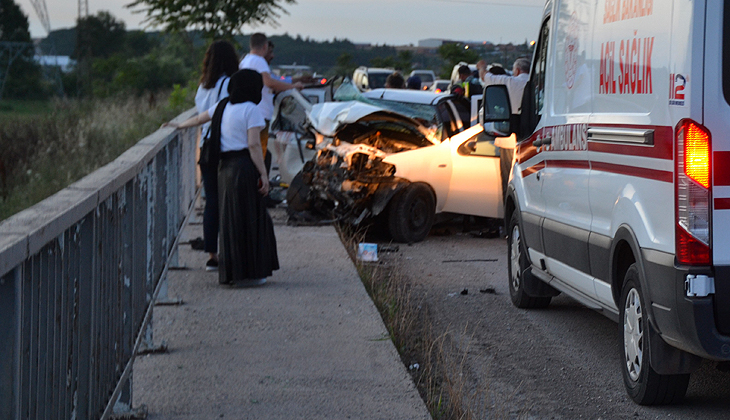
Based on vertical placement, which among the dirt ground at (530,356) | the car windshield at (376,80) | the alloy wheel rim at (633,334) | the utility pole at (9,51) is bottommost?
the dirt ground at (530,356)

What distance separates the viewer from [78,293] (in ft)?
10.1

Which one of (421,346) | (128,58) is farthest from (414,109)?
(128,58)

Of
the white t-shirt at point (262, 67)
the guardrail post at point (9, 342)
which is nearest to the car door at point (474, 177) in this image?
the white t-shirt at point (262, 67)

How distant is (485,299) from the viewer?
8.20m

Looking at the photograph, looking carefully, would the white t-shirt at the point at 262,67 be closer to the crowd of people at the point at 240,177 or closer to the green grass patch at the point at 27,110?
the crowd of people at the point at 240,177

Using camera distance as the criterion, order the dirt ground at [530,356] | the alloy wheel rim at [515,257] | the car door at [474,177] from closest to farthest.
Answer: the dirt ground at [530,356]
the alloy wheel rim at [515,257]
the car door at [474,177]

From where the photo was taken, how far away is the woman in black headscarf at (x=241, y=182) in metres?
7.30

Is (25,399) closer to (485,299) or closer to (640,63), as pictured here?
(640,63)

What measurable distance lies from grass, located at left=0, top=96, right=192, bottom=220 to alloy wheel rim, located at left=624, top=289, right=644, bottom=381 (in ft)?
26.0

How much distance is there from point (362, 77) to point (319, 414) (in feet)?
104

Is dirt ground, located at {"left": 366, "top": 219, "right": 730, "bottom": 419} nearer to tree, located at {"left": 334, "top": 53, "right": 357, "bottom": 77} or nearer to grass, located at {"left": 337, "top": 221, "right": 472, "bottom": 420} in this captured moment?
grass, located at {"left": 337, "top": 221, "right": 472, "bottom": 420}

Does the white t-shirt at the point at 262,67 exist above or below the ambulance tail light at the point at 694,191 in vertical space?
above

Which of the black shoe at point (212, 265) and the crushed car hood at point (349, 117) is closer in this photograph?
the black shoe at point (212, 265)

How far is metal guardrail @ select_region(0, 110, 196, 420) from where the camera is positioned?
2.31m
